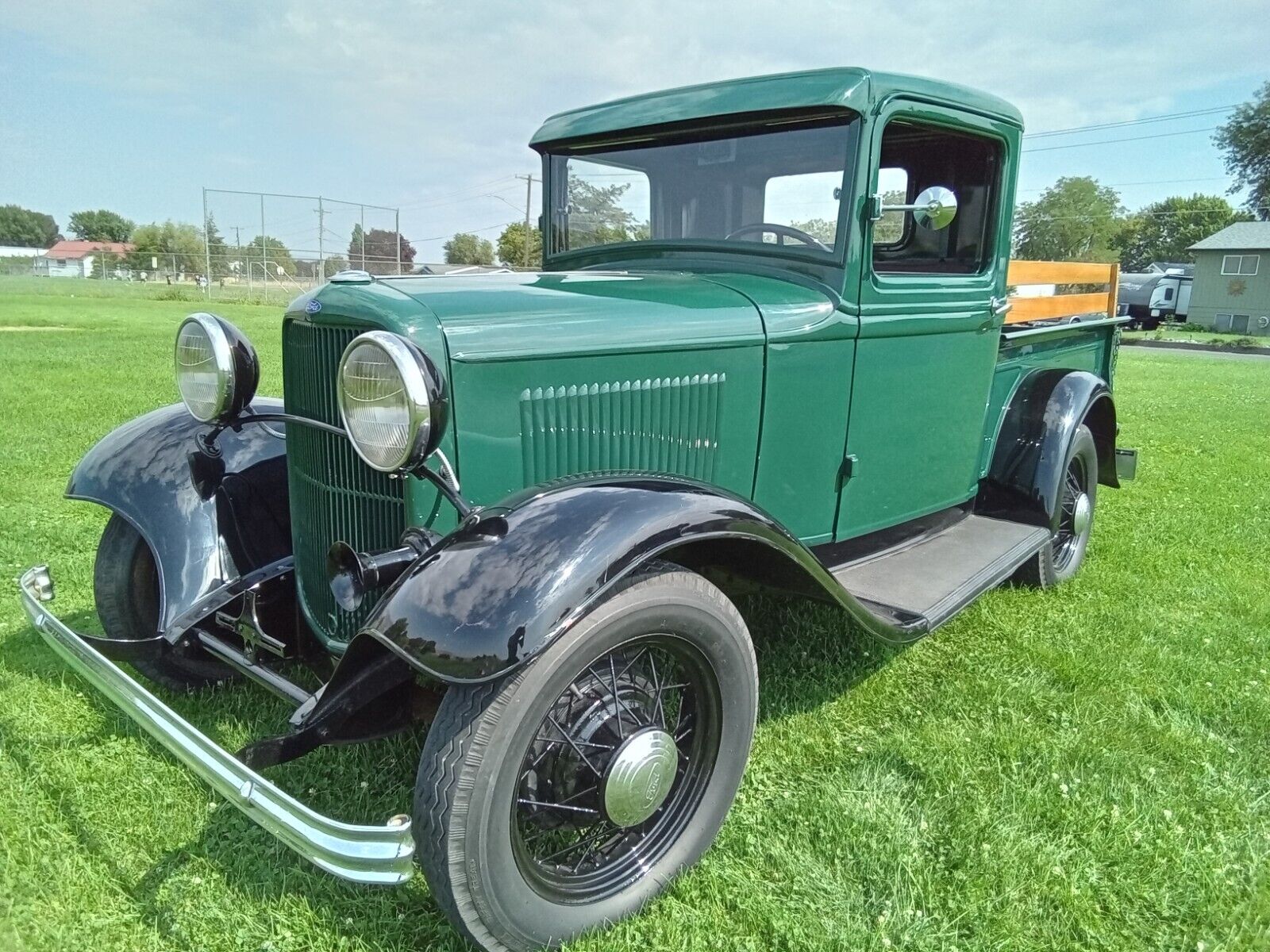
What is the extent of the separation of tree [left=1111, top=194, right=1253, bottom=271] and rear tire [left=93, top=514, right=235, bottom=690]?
60.6 m

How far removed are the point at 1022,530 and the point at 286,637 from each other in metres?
2.99

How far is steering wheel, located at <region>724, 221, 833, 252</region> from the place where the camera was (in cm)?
303

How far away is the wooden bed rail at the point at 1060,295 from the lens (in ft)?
14.2

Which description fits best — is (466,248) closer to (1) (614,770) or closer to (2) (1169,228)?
(1) (614,770)

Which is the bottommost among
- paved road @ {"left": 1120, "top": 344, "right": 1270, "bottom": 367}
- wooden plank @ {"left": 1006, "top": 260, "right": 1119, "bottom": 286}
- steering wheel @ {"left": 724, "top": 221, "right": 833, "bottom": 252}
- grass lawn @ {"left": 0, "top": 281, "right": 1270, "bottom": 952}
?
grass lawn @ {"left": 0, "top": 281, "right": 1270, "bottom": 952}

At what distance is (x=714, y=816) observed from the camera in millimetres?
2299

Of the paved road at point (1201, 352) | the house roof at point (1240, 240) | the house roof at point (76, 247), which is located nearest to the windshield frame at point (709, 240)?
the paved road at point (1201, 352)

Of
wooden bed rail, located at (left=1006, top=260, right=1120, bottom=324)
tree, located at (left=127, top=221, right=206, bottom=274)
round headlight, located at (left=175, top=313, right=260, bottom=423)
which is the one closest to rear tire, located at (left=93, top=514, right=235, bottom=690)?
round headlight, located at (left=175, top=313, right=260, bottom=423)

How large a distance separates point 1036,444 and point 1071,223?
171 feet

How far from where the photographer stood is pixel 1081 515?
443cm

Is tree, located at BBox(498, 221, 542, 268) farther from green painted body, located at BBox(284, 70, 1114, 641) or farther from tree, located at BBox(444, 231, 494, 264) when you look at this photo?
green painted body, located at BBox(284, 70, 1114, 641)

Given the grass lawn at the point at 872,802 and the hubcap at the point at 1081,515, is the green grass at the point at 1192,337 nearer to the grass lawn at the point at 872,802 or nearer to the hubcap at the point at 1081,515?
A: the hubcap at the point at 1081,515

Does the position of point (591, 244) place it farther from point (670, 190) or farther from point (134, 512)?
point (134, 512)

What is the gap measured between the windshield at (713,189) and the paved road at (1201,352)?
22.3 metres
